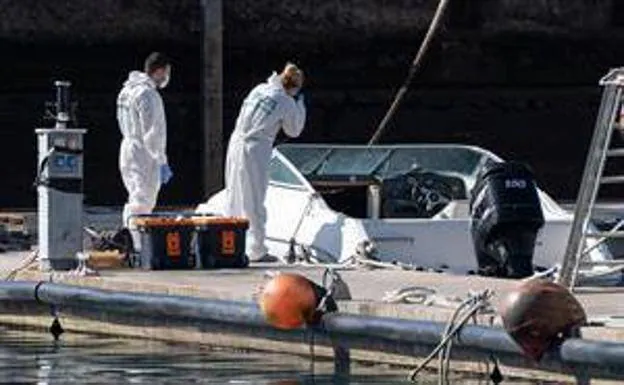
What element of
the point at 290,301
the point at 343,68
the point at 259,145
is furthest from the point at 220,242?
the point at 343,68

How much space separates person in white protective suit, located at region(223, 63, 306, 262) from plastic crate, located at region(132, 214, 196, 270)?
0.88m

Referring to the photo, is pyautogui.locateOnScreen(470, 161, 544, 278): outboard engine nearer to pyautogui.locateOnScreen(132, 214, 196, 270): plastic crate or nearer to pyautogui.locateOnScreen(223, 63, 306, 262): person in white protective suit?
pyautogui.locateOnScreen(223, 63, 306, 262): person in white protective suit

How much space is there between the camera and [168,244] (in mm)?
18078

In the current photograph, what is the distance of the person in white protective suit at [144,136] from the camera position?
62.8 ft

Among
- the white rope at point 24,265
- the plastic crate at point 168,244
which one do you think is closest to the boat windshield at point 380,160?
the plastic crate at point 168,244

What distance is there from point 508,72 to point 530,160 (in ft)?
4.93

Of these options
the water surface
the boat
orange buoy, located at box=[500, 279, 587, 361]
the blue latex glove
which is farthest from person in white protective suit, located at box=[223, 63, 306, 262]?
orange buoy, located at box=[500, 279, 587, 361]

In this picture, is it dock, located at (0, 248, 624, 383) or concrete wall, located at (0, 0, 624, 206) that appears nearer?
dock, located at (0, 248, 624, 383)

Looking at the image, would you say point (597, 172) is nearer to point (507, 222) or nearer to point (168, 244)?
point (507, 222)

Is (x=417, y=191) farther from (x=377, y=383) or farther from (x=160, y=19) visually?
(x=160, y=19)

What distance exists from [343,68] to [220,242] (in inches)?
713

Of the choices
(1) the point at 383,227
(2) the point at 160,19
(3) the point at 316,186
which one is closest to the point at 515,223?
(1) the point at 383,227

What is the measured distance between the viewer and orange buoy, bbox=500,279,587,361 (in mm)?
13523

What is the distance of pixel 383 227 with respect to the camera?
61.3 ft
